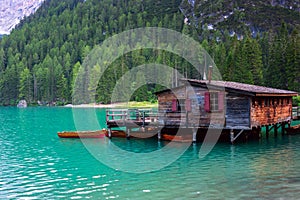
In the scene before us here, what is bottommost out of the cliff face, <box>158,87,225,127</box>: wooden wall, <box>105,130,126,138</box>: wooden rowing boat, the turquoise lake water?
the turquoise lake water

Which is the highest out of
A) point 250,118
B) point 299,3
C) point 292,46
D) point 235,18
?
point 299,3

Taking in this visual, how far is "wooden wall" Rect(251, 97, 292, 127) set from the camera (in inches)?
1248

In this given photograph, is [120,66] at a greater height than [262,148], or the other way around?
[120,66]

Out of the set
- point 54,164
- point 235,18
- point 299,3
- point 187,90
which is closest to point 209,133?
point 187,90

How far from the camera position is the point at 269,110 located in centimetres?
3525

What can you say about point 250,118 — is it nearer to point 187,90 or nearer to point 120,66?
point 187,90

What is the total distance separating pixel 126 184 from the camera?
19.2 meters

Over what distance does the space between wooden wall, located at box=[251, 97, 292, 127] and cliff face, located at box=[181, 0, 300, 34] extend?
136 m

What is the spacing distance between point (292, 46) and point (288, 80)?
26.0 feet

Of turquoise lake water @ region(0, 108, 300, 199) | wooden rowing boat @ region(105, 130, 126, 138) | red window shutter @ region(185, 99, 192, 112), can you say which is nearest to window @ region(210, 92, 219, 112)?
red window shutter @ region(185, 99, 192, 112)

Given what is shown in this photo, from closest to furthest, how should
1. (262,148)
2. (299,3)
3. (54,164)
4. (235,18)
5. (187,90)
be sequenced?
(54,164), (262,148), (187,90), (235,18), (299,3)

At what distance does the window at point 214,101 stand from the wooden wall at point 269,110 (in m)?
3.09

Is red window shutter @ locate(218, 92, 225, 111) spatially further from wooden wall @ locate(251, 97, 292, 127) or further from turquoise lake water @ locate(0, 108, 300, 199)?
turquoise lake water @ locate(0, 108, 300, 199)

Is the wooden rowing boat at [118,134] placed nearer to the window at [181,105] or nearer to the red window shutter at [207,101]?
the window at [181,105]
